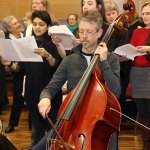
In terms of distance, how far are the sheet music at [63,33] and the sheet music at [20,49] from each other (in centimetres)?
19

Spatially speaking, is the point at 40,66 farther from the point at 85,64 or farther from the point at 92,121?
the point at 92,121

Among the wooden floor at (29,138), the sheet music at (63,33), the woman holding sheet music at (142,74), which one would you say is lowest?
the wooden floor at (29,138)

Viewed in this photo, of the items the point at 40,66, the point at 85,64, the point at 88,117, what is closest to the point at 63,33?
the point at 40,66

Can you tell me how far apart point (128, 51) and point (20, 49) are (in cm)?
75

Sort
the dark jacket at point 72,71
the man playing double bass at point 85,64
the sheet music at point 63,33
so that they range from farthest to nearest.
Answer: the sheet music at point 63,33 → the dark jacket at point 72,71 → the man playing double bass at point 85,64

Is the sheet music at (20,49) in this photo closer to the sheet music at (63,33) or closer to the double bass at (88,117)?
the sheet music at (63,33)

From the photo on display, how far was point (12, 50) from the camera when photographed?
2566 millimetres

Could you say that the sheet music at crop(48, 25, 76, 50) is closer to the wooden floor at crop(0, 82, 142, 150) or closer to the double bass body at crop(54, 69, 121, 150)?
the double bass body at crop(54, 69, 121, 150)

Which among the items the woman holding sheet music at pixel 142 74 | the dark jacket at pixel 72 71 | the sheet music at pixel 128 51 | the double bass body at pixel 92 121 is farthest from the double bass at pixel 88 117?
the woman holding sheet music at pixel 142 74

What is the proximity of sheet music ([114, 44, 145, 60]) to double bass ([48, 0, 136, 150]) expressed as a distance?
27.3 inches

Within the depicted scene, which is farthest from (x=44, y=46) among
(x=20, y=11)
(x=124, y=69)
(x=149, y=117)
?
(x=20, y=11)

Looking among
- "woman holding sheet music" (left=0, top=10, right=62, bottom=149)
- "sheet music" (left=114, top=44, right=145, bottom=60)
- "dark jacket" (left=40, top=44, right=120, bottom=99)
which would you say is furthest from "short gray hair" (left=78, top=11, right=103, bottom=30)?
"woman holding sheet music" (left=0, top=10, right=62, bottom=149)

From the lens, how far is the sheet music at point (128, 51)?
2.45 m

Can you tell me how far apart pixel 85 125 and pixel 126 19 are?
78cm
